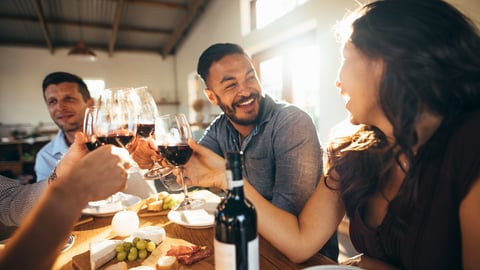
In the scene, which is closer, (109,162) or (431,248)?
(109,162)

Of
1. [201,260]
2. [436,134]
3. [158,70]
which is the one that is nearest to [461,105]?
[436,134]

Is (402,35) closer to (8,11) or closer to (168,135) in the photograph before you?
(168,135)

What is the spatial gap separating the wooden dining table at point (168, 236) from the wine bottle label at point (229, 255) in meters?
0.25

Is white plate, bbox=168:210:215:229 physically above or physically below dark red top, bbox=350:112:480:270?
below

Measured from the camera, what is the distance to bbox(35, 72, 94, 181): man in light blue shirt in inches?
87.1

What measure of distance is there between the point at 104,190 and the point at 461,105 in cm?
95

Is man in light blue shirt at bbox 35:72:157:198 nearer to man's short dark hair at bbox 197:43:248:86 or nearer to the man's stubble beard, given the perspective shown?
the man's stubble beard

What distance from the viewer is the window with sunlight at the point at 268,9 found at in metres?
4.34

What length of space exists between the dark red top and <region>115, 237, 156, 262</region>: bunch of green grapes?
74cm

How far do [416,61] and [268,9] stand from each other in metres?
4.53

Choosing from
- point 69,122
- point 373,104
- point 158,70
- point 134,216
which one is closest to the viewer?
point 373,104

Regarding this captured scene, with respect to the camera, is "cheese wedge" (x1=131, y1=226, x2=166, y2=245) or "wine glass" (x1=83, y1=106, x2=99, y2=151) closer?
"wine glass" (x1=83, y1=106, x2=99, y2=151)

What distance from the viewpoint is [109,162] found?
1.96 feet

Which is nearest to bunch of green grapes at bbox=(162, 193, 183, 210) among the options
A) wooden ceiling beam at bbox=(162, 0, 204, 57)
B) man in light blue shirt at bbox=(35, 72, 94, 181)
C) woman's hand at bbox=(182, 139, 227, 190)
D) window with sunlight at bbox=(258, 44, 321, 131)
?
woman's hand at bbox=(182, 139, 227, 190)
